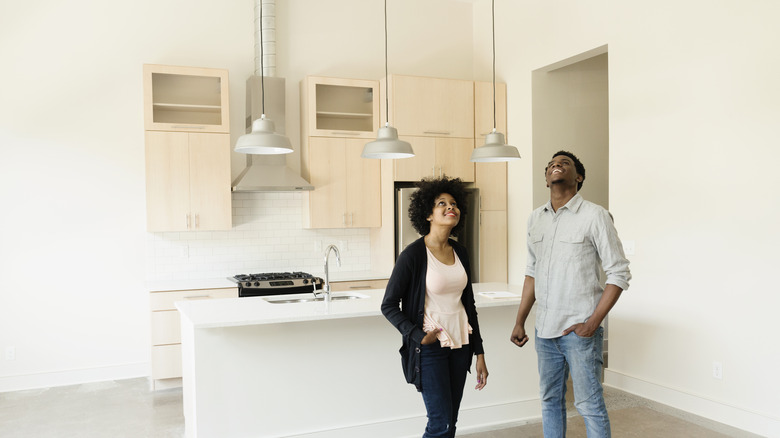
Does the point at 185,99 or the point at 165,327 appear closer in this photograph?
the point at 165,327

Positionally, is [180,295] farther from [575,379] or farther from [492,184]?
[575,379]

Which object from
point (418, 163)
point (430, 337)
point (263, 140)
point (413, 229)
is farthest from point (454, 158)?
point (430, 337)

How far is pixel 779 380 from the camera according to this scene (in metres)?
4.00

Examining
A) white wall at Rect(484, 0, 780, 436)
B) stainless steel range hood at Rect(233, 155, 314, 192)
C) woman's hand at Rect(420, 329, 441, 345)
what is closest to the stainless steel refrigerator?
stainless steel range hood at Rect(233, 155, 314, 192)

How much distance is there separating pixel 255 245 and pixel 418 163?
179 cm

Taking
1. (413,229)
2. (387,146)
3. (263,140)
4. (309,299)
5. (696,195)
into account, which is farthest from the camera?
(413,229)

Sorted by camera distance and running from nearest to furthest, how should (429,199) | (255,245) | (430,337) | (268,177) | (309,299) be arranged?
(430,337)
(429,199)
(309,299)
(268,177)
(255,245)

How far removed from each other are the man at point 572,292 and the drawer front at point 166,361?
3.22 meters

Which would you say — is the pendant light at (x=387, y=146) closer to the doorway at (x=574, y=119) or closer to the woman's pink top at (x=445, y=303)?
the woman's pink top at (x=445, y=303)

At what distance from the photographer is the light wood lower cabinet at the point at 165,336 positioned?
5230 mm

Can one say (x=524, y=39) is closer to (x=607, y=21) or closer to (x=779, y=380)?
(x=607, y=21)

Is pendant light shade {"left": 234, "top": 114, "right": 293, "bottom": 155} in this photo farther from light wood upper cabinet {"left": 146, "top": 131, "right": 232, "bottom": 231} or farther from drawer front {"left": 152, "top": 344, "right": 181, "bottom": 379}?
drawer front {"left": 152, "top": 344, "right": 181, "bottom": 379}

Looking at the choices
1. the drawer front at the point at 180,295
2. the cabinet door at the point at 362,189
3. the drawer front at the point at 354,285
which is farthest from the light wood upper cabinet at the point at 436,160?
the drawer front at the point at 180,295

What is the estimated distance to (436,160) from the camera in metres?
6.29
